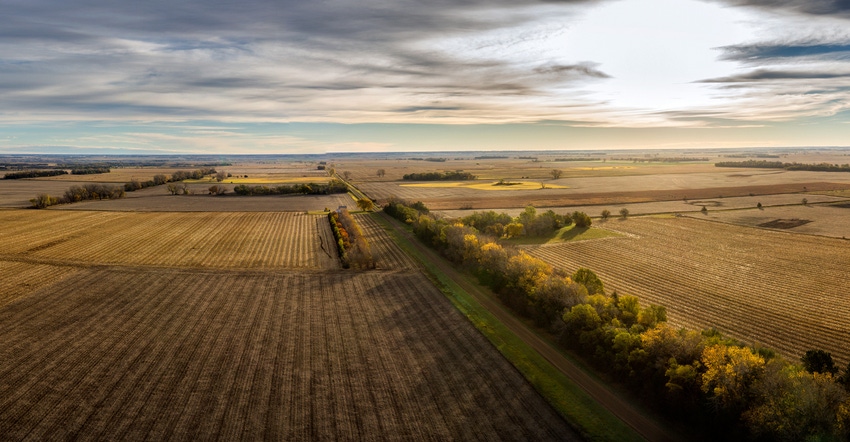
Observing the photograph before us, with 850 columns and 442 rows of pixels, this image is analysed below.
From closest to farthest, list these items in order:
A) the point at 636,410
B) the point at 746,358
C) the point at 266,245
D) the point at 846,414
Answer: the point at 846,414 < the point at 746,358 < the point at 636,410 < the point at 266,245

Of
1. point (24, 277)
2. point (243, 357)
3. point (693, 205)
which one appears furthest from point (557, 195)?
point (24, 277)

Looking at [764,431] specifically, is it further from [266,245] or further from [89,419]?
[266,245]

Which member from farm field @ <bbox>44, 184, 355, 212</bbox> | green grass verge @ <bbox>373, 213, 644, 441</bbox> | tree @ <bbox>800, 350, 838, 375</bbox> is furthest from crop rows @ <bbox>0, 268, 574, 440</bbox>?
farm field @ <bbox>44, 184, 355, 212</bbox>

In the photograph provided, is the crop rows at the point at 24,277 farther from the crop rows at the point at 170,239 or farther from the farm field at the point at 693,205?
the farm field at the point at 693,205

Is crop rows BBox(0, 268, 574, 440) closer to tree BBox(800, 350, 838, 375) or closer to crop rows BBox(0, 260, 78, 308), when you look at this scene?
crop rows BBox(0, 260, 78, 308)

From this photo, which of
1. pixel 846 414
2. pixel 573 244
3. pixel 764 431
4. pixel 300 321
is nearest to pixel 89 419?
pixel 300 321
